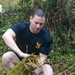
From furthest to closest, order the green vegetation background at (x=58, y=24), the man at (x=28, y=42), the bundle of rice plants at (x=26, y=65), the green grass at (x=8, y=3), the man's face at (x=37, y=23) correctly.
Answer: the green grass at (x=8, y=3)
the green vegetation background at (x=58, y=24)
the man at (x=28, y=42)
the man's face at (x=37, y=23)
the bundle of rice plants at (x=26, y=65)

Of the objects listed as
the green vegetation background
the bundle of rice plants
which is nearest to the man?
the bundle of rice plants

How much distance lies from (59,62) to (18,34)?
4.44 feet

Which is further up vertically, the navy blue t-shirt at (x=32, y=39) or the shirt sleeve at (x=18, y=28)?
the shirt sleeve at (x=18, y=28)

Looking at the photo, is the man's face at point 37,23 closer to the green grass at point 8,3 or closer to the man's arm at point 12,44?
the man's arm at point 12,44

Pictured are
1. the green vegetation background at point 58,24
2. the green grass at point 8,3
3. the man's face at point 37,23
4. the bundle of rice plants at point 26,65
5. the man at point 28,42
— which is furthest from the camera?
the green grass at point 8,3

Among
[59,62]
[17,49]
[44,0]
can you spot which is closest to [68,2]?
[44,0]

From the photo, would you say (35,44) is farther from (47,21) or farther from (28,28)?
(47,21)

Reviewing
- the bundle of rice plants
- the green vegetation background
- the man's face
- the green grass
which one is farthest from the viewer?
the green grass

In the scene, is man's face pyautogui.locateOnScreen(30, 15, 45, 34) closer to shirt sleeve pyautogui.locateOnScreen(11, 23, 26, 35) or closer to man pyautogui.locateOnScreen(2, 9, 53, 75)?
man pyautogui.locateOnScreen(2, 9, 53, 75)

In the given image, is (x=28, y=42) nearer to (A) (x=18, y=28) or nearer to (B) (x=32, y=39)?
(B) (x=32, y=39)

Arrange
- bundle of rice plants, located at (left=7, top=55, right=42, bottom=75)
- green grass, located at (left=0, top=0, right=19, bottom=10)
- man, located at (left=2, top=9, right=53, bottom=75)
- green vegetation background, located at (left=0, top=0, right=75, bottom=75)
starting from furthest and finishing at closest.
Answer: green grass, located at (left=0, top=0, right=19, bottom=10) < green vegetation background, located at (left=0, top=0, right=75, bottom=75) < man, located at (left=2, top=9, right=53, bottom=75) < bundle of rice plants, located at (left=7, top=55, right=42, bottom=75)

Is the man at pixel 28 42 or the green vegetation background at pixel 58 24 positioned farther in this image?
the green vegetation background at pixel 58 24

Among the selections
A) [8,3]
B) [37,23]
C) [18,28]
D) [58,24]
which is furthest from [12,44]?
[8,3]

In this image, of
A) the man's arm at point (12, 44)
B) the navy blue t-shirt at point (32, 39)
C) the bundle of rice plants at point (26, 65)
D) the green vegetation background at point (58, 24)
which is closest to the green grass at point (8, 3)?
the green vegetation background at point (58, 24)
